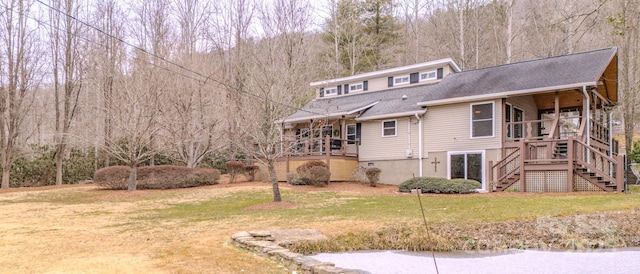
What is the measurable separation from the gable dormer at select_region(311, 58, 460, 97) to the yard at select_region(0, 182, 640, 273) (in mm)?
8240

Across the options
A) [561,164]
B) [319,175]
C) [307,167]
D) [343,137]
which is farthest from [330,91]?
[561,164]

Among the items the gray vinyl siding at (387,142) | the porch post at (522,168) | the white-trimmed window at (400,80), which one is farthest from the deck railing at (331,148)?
the porch post at (522,168)

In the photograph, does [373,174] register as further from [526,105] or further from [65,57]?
[65,57]

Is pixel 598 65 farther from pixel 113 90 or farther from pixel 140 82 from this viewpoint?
pixel 113 90

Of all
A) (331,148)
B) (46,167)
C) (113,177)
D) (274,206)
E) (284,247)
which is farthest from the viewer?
(46,167)

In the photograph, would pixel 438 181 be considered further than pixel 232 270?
Yes

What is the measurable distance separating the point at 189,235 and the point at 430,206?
6.85 meters

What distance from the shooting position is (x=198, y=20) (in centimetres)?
2912

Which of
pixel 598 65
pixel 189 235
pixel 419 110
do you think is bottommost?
pixel 189 235

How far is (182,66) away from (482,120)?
15.3m

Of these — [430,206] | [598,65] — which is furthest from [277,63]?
[598,65]

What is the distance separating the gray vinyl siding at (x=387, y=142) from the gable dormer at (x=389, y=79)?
13.7 feet

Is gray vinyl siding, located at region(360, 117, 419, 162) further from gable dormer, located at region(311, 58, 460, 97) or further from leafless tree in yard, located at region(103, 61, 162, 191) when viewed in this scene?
leafless tree in yard, located at region(103, 61, 162, 191)

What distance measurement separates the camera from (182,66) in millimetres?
23375
